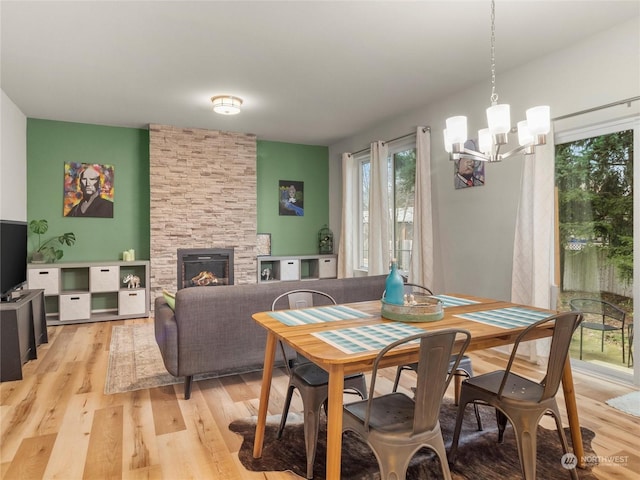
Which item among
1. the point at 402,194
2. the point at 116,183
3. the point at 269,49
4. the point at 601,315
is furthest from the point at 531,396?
the point at 116,183

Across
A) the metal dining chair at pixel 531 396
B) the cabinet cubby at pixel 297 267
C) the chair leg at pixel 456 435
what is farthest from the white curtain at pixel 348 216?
the metal dining chair at pixel 531 396

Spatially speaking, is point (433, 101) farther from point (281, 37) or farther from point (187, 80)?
point (187, 80)

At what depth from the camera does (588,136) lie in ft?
10.8

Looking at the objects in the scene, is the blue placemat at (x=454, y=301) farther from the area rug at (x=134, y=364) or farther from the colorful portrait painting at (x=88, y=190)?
the colorful portrait painting at (x=88, y=190)

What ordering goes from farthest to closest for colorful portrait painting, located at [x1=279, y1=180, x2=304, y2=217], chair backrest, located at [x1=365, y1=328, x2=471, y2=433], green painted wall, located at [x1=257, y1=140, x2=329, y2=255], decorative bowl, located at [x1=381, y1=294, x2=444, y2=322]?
colorful portrait painting, located at [x1=279, y1=180, x2=304, y2=217] → green painted wall, located at [x1=257, y1=140, x2=329, y2=255] → decorative bowl, located at [x1=381, y1=294, x2=444, y2=322] → chair backrest, located at [x1=365, y1=328, x2=471, y2=433]

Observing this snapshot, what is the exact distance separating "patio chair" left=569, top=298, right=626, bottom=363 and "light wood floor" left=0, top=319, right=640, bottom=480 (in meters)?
0.42

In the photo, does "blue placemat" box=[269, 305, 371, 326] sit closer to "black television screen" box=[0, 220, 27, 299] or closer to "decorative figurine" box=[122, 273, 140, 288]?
"black television screen" box=[0, 220, 27, 299]

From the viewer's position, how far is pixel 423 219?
469 centimetres

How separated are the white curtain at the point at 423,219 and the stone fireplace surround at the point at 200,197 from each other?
2.72 m

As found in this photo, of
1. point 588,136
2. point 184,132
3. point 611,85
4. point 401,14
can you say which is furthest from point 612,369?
point 184,132

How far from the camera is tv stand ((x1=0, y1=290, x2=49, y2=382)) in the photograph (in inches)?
123

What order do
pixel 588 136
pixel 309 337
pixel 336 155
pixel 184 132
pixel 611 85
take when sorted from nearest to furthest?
pixel 309 337, pixel 611 85, pixel 588 136, pixel 184 132, pixel 336 155

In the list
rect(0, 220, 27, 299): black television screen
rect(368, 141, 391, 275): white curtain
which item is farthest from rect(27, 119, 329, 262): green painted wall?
rect(368, 141, 391, 275): white curtain

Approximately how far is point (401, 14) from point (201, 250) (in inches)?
171
